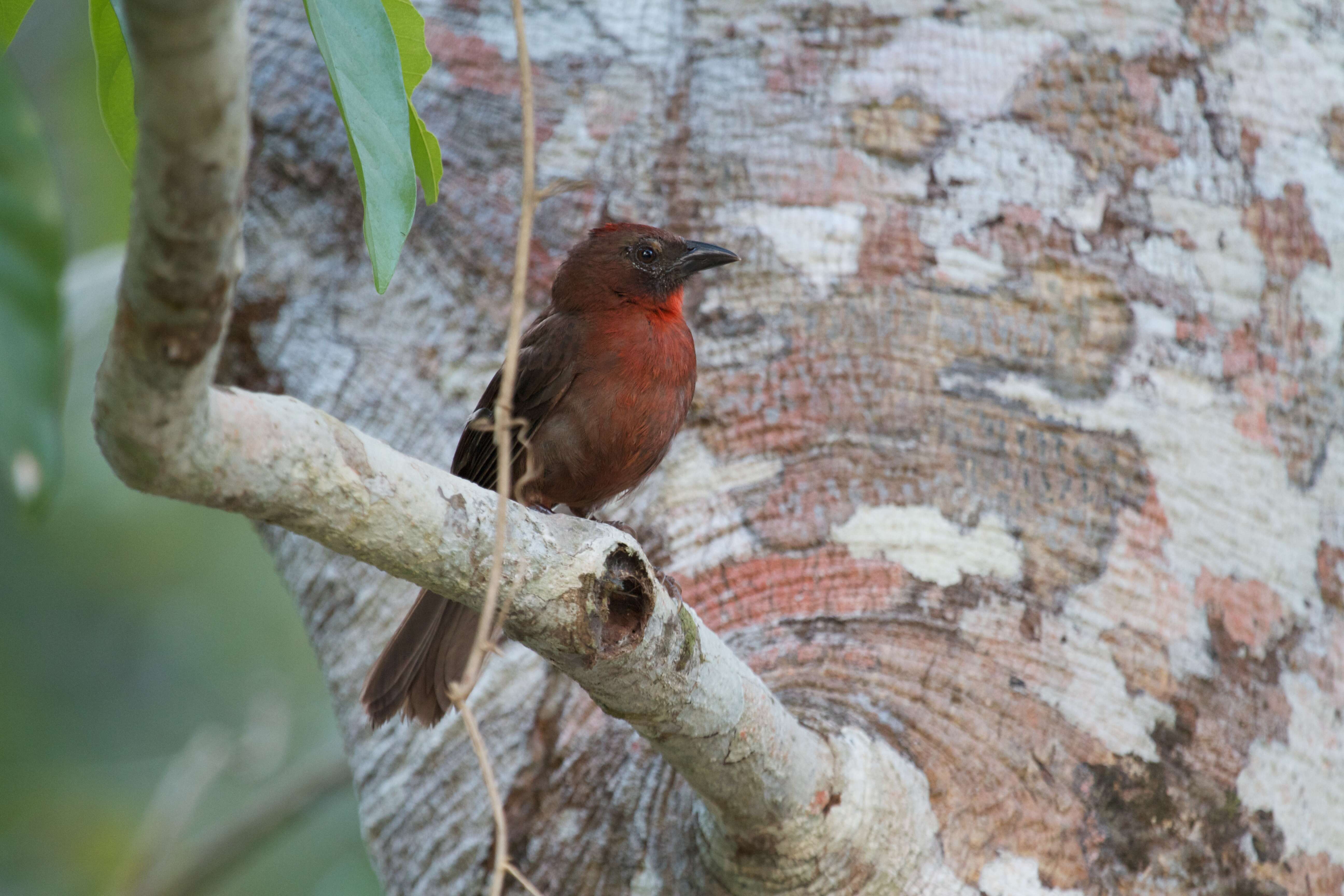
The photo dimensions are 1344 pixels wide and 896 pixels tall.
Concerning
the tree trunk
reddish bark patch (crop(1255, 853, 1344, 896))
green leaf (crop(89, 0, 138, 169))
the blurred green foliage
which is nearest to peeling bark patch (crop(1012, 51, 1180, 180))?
the tree trunk

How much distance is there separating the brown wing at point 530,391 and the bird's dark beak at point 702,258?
330 mm

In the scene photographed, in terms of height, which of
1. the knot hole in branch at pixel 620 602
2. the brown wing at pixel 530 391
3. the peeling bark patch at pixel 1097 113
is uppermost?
the peeling bark patch at pixel 1097 113

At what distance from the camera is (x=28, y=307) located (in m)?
1.58

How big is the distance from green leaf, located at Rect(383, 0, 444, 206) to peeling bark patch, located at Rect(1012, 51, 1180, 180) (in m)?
1.82

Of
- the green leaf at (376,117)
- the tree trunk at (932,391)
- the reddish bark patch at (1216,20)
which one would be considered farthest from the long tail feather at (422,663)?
the reddish bark patch at (1216,20)

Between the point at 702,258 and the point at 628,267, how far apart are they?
25 centimetres

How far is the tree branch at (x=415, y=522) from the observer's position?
100 centimetres

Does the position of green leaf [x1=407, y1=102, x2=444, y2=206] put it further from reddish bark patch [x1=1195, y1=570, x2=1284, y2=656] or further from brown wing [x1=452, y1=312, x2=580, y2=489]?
reddish bark patch [x1=1195, y1=570, x2=1284, y2=656]

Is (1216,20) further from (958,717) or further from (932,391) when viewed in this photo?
(958,717)

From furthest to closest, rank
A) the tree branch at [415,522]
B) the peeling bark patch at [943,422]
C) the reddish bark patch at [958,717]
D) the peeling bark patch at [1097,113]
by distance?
the peeling bark patch at [1097,113] < the peeling bark patch at [943,422] < the reddish bark patch at [958,717] < the tree branch at [415,522]

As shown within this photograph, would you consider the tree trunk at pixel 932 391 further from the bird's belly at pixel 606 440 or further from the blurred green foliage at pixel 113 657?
the blurred green foliage at pixel 113 657

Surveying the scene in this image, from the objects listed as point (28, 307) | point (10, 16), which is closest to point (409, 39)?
point (10, 16)

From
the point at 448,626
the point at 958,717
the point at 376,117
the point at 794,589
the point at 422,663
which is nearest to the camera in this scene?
the point at 376,117

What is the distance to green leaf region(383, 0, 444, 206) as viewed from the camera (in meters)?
1.69
